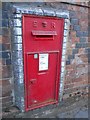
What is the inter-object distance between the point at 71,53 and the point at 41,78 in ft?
2.50

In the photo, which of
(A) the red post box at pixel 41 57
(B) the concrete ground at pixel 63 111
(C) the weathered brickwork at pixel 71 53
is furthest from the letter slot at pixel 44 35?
(B) the concrete ground at pixel 63 111

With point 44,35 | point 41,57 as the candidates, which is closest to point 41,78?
point 41,57

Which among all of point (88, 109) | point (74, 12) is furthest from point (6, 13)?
point (88, 109)

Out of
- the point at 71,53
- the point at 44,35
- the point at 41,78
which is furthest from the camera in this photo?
the point at 71,53

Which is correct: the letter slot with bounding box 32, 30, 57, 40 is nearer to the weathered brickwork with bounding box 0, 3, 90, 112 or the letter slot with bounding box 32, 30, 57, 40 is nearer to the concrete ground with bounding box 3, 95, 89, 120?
the weathered brickwork with bounding box 0, 3, 90, 112

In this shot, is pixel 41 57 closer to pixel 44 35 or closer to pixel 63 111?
pixel 44 35

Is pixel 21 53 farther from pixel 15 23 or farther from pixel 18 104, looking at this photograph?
pixel 18 104

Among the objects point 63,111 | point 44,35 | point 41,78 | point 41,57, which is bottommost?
→ point 63,111

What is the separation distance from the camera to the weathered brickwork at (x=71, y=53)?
9.80 feet

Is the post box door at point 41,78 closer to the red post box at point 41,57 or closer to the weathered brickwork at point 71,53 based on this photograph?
the red post box at point 41,57

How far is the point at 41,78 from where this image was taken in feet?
11.0

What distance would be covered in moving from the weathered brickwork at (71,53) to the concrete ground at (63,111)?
0.40 feet

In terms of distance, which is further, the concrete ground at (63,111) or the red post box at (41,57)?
the concrete ground at (63,111)

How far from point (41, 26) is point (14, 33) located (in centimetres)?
43
